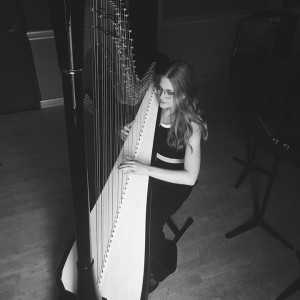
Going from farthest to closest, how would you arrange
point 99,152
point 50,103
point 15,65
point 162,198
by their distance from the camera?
point 50,103 → point 15,65 → point 162,198 → point 99,152

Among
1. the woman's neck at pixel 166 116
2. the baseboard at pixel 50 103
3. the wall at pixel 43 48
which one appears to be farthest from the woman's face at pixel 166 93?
the baseboard at pixel 50 103

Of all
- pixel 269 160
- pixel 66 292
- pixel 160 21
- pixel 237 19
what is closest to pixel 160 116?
pixel 66 292

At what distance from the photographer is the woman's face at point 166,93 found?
5.62ft

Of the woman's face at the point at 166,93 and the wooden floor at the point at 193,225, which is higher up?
the woman's face at the point at 166,93

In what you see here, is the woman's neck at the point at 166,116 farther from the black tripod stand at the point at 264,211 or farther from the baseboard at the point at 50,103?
the baseboard at the point at 50,103

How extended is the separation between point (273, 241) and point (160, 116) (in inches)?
50.5

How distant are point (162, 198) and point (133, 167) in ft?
1.18

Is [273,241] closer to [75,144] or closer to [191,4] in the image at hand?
[75,144]

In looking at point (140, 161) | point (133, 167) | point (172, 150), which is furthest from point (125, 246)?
point (172, 150)

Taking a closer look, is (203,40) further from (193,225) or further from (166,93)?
(166,93)

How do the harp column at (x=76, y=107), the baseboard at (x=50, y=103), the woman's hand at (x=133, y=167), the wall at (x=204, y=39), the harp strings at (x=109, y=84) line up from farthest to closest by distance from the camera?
the wall at (x=204, y=39) → the baseboard at (x=50, y=103) → the woman's hand at (x=133, y=167) → the harp strings at (x=109, y=84) → the harp column at (x=76, y=107)

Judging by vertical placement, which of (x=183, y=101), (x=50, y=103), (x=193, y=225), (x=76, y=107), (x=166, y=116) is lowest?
(x=193, y=225)

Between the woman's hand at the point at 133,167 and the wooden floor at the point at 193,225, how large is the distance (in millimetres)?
863

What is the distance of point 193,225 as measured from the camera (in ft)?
8.10
